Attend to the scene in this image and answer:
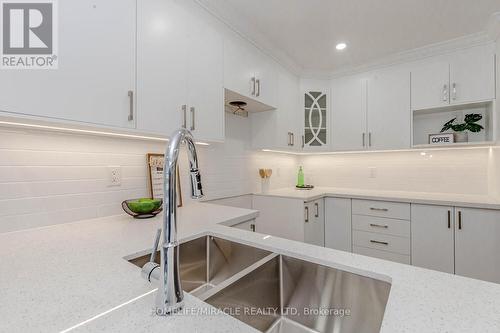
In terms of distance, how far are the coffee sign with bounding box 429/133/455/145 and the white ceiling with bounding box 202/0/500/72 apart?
891 millimetres

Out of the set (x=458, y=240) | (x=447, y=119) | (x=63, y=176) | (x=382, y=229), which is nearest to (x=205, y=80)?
(x=63, y=176)

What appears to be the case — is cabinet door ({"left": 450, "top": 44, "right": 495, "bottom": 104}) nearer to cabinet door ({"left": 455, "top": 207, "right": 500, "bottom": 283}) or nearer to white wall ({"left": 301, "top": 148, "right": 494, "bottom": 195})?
white wall ({"left": 301, "top": 148, "right": 494, "bottom": 195})

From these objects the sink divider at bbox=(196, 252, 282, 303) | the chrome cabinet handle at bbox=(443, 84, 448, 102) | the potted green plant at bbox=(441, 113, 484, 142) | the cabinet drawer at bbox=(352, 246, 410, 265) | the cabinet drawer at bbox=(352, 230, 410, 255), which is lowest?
the cabinet drawer at bbox=(352, 246, 410, 265)

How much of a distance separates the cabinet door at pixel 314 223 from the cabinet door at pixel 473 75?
5.39 feet

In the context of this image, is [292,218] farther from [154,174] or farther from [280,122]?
[154,174]

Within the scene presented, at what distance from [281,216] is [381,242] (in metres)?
1.02

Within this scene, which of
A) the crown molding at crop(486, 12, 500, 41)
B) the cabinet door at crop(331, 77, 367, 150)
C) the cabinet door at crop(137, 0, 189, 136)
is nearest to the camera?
the cabinet door at crop(137, 0, 189, 136)

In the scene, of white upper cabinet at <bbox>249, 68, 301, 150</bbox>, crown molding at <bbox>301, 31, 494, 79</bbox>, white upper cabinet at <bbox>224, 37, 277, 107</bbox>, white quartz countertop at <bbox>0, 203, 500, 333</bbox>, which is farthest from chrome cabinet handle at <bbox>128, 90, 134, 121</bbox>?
crown molding at <bbox>301, 31, 494, 79</bbox>

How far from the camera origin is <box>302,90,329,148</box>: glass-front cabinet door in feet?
9.53

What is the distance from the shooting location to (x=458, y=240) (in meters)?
1.93

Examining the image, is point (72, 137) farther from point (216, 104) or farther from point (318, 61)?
point (318, 61)

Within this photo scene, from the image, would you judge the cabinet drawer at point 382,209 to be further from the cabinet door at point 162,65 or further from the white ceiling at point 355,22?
the cabinet door at point 162,65

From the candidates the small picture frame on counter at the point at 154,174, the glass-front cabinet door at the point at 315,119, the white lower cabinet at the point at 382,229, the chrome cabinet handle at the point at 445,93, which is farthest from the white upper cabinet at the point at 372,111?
the small picture frame on counter at the point at 154,174

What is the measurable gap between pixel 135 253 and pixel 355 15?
7.12 feet
